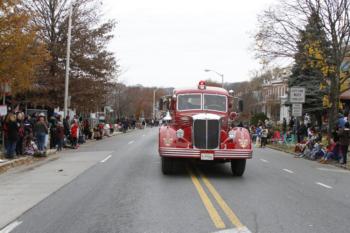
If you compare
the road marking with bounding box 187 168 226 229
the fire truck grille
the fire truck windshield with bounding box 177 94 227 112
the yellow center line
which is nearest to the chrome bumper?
the fire truck grille

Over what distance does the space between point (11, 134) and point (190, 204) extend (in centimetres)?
1032

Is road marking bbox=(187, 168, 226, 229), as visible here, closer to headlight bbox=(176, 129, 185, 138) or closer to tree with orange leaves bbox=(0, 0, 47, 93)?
headlight bbox=(176, 129, 185, 138)

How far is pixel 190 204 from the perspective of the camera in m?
9.48

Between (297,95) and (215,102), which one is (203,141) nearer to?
(215,102)

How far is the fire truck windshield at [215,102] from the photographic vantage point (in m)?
15.4

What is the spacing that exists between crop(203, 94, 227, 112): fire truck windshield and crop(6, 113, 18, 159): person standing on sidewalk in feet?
23.1

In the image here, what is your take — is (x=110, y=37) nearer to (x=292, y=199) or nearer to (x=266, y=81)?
(x=292, y=199)

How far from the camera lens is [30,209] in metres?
9.15

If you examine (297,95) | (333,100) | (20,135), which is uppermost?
(297,95)

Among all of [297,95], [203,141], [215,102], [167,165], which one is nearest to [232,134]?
[203,141]

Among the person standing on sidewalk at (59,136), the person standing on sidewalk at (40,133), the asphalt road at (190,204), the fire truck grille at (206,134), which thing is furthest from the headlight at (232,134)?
the person standing on sidewalk at (59,136)

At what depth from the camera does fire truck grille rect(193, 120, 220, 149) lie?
1354 cm

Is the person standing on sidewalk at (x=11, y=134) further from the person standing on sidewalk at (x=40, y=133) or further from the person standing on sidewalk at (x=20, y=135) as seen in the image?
the person standing on sidewalk at (x=40, y=133)

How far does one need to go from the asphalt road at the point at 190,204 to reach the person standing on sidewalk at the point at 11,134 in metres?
4.22
